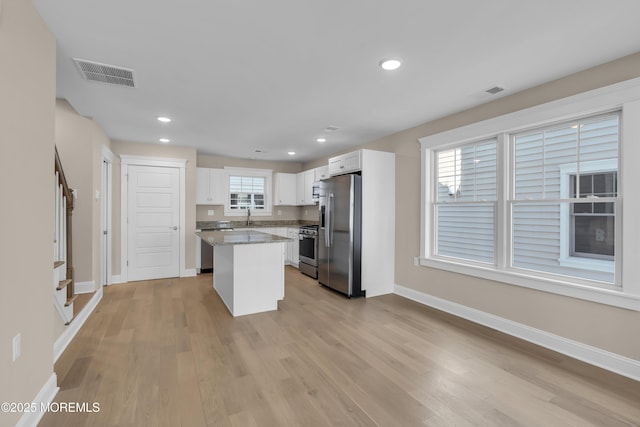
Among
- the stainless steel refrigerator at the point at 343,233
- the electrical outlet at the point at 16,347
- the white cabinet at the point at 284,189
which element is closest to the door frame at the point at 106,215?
the white cabinet at the point at 284,189

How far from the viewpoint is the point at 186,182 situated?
5.62 metres

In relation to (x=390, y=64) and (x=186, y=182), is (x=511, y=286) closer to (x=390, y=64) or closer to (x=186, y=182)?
(x=390, y=64)

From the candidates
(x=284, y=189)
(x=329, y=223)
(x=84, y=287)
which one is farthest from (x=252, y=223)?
(x=84, y=287)

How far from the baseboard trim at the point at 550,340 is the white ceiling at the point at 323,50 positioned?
7.84 feet

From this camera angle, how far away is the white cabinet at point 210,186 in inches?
242

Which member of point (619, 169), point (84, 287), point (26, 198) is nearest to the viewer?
point (26, 198)

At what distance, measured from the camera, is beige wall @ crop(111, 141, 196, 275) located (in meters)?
5.09

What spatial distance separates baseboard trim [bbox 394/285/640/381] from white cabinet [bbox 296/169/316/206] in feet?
11.5

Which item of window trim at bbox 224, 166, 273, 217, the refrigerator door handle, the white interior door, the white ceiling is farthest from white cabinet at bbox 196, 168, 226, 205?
the refrigerator door handle

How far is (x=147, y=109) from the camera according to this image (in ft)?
11.6

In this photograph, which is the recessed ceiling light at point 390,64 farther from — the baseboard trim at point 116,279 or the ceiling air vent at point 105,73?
the baseboard trim at point 116,279

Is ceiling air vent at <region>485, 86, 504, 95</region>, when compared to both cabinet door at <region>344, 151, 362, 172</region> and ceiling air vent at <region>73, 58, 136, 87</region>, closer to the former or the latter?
cabinet door at <region>344, 151, 362, 172</region>

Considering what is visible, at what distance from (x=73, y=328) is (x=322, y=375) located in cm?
259

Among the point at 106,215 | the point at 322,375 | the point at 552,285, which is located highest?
the point at 106,215
